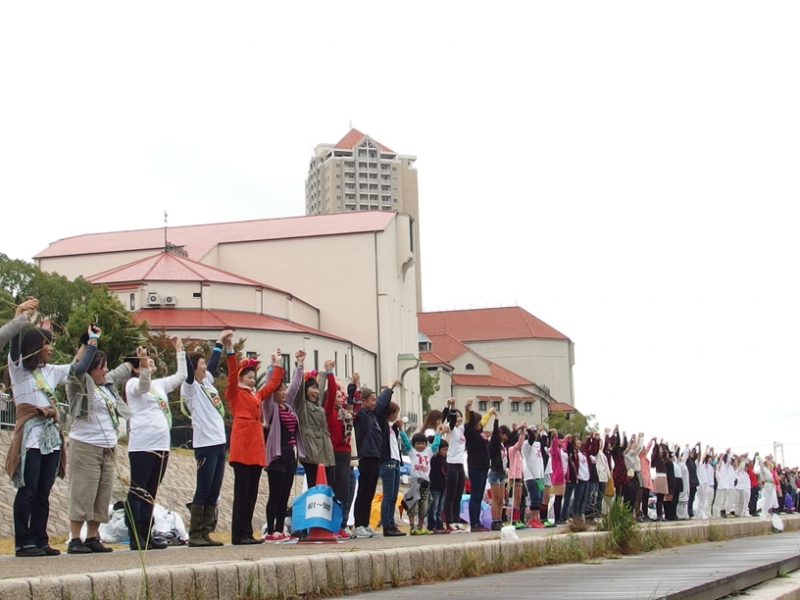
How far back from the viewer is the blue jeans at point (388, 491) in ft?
42.9

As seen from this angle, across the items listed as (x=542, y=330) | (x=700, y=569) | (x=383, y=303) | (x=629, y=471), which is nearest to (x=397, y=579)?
(x=700, y=569)

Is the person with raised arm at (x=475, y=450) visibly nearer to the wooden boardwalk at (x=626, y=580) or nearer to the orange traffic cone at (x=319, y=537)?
the wooden boardwalk at (x=626, y=580)

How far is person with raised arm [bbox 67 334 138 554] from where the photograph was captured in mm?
8773

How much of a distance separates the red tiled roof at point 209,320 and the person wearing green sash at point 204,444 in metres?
54.1

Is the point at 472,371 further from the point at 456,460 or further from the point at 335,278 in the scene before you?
the point at 456,460

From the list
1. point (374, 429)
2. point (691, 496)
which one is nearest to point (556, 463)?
point (374, 429)

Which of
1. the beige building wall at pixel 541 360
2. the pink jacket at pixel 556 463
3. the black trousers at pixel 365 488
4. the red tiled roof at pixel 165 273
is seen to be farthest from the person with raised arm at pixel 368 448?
the beige building wall at pixel 541 360

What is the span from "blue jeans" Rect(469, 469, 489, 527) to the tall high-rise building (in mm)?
164413

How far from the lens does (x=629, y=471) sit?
74.8 ft

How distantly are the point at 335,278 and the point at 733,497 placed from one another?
182 feet

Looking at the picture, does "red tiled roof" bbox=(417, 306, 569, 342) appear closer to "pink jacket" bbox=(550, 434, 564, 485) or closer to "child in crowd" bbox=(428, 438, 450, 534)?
"pink jacket" bbox=(550, 434, 564, 485)

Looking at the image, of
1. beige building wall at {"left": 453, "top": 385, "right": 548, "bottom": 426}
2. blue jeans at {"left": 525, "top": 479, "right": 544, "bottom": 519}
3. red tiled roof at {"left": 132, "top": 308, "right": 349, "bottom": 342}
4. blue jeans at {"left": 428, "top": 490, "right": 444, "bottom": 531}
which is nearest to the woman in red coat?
blue jeans at {"left": 428, "top": 490, "right": 444, "bottom": 531}

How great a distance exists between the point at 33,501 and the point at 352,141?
182 m

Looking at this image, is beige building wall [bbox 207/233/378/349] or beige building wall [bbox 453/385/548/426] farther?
beige building wall [bbox 453/385/548/426]
